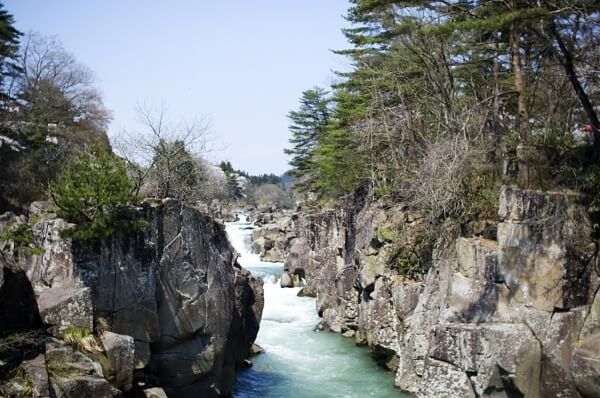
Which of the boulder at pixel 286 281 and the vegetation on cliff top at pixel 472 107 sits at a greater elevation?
the vegetation on cliff top at pixel 472 107

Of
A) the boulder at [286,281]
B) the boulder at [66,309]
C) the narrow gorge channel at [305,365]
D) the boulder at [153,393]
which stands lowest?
the narrow gorge channel at [305,365]

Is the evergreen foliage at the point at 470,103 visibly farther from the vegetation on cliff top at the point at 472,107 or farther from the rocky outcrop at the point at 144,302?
the rocky outcrop at the point at 144,302

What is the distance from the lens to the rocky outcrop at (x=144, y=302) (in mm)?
11578

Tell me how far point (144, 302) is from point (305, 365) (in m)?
7.96

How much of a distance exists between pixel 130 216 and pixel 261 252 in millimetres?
30001

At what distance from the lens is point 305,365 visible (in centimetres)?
1934

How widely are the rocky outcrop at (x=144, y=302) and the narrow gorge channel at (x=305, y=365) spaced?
1.94 metres

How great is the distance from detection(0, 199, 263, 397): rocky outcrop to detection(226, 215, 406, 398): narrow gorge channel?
1936 mm

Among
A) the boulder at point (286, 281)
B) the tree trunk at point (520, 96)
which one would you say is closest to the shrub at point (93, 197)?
the tree trunk at point (520, 96)

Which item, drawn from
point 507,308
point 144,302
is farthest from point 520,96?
point 144,302

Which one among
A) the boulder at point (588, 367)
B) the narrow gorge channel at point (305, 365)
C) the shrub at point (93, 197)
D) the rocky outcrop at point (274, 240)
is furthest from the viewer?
the rocky outcrop at point (274, 240)

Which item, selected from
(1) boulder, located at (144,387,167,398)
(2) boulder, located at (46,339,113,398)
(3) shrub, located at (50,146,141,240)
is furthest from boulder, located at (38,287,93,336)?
(1) boulder, located at (144,387,167,398)

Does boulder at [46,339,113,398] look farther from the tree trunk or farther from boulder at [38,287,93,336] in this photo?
the tree trunk

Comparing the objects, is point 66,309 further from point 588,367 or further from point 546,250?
point 588,367
